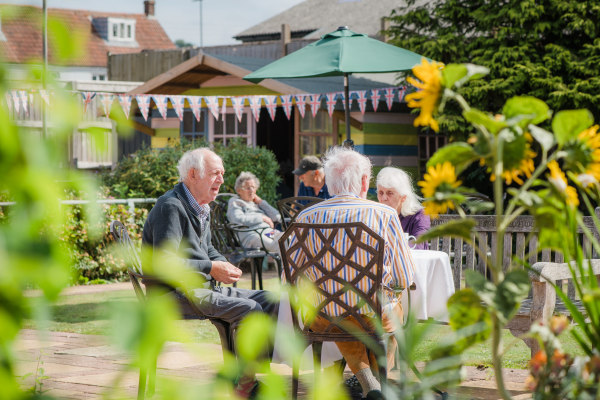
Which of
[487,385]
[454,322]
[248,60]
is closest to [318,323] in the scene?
[487,385]

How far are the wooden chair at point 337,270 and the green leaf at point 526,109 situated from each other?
1.81 metres

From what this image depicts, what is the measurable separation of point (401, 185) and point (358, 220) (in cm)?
143

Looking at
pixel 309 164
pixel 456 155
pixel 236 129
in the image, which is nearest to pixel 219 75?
pixel 236 129

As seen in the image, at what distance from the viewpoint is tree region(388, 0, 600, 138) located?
39.4 feet

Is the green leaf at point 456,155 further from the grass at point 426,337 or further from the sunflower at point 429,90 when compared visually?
the grass at point 426,337

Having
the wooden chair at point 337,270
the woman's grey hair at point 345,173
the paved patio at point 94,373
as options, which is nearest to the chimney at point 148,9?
→ the paved patio at point 94,373

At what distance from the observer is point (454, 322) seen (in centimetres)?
159

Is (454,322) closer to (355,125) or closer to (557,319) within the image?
(557,319)

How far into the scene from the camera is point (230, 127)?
600 inches

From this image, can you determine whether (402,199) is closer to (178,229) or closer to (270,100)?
(178,229)

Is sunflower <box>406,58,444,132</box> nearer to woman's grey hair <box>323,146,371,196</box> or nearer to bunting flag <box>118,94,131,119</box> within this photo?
woman's grey hair <box>323,146,371,196</box>

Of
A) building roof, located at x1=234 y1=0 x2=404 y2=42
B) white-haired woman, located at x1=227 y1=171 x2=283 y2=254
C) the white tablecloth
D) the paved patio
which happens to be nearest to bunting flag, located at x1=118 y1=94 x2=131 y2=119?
white-haired woman, located at x1=227 y1=171 x2=283 y2=254

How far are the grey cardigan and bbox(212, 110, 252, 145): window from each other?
35.7 feet

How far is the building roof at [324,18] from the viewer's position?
→ 31016 millimetres
